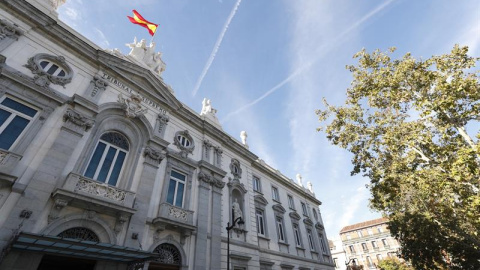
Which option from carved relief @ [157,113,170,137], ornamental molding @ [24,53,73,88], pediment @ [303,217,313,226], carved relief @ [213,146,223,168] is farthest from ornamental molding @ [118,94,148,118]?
pediment @ [303,217,313,226]

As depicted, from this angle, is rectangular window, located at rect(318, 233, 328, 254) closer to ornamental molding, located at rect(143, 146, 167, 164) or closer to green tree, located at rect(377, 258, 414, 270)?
green tree, located at rect(377, 258, 414, 270)

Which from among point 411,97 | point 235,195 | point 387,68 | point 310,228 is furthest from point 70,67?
point 310,228

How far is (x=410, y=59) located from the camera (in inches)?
465

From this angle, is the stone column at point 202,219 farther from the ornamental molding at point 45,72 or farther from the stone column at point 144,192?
the ornamental molding at point 45,72

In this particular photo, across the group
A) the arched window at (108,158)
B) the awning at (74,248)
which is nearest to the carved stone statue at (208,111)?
the arched window at (108,158)

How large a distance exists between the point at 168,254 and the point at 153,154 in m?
5.13

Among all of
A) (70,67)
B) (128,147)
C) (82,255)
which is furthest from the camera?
(128,147)

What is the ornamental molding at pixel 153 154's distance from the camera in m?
12.6

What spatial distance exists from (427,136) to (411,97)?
7.47 feet

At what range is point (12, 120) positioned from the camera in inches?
358

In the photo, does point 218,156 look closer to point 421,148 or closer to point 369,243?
point 421,148

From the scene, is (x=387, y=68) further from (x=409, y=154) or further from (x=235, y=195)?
(x=235, y=195)

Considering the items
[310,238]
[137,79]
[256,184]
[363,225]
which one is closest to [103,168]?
[137,79]

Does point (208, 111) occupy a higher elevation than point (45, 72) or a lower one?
higher
